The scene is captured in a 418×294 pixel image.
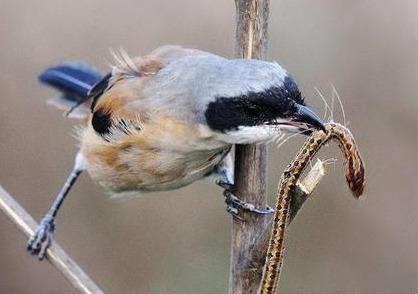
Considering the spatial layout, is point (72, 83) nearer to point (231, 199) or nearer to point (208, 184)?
point (208, 184)

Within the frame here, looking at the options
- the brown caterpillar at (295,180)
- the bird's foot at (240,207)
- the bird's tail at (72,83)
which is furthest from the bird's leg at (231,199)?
the bird's tail at (72,83)

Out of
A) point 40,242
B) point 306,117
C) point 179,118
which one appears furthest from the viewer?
point 40,242

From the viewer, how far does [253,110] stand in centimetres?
319

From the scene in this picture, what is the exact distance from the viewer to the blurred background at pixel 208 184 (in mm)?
5605

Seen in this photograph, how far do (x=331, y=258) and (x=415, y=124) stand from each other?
3.09ft

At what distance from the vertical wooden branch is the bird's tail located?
1.52 metres

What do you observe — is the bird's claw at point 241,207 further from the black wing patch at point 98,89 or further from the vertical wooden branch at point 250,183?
the black wing patch at point 98,89

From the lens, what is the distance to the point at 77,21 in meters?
6.45

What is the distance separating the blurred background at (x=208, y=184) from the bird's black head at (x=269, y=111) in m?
2.12

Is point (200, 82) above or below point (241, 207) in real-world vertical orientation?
above

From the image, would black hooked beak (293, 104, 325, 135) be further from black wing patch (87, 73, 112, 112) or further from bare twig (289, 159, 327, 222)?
black wing patch (87, 73, 112, 112)

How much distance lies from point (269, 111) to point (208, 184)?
225 cm

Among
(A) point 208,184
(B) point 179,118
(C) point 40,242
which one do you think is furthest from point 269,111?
(A) point 208,184

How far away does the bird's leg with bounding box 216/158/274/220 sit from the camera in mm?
3129
